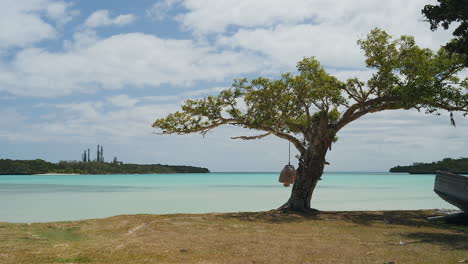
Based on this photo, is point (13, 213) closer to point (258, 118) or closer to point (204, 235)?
point (258, 118)

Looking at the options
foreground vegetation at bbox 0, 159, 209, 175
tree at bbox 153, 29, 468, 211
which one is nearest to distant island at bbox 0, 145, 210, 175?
foreground vegetation at bbox 0, 159, 209, 175

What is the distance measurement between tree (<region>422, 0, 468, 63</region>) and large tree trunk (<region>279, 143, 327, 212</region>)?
5.51m

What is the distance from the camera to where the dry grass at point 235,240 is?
6918 mm

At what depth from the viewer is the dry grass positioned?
692 centimetres

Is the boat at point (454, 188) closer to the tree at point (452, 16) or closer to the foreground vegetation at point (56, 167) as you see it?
the tree at point (452, 16)

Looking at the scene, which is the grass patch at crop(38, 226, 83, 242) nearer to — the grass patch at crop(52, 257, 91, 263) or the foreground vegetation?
the grass patch at crop(52, 257, 91, 263)

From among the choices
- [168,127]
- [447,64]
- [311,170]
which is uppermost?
[447,64]

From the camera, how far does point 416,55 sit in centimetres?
1223

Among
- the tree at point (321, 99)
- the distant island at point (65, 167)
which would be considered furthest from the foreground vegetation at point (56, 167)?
the tree at point (321, 99)

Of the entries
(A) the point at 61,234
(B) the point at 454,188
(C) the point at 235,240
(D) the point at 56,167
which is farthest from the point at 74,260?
(D) the point at 56,167

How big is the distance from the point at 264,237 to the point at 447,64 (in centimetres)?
723

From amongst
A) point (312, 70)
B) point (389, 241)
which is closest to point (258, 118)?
point (312, 70)

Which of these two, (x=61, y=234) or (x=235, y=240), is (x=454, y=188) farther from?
(x=61, y=234)

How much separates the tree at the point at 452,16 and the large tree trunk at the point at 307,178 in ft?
18.1
